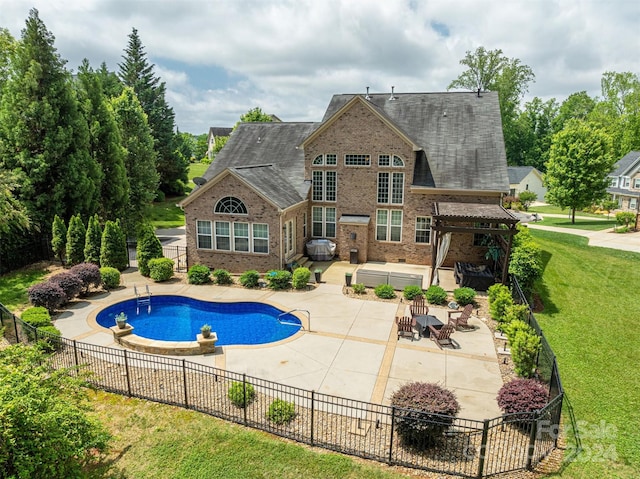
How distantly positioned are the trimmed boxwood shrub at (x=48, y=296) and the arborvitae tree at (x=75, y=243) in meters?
6.30

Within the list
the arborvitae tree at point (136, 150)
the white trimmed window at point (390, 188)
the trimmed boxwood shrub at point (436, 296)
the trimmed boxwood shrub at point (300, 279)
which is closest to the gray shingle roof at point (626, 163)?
the white trimmed window at point (390, 188)

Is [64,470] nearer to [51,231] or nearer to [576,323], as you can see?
[576,323]

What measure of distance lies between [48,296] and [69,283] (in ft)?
3.99

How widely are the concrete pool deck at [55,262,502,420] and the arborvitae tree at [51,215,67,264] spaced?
6810 millimetres

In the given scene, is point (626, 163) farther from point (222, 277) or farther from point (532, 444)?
point (532, 444)

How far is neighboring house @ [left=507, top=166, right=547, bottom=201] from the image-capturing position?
64.3 m

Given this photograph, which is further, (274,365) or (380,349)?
(380,349)

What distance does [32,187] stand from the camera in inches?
Answer: 998

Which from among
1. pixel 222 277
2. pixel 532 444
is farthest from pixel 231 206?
pixel 532 444

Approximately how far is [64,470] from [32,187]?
23029mm

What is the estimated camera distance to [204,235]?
24.0 metres

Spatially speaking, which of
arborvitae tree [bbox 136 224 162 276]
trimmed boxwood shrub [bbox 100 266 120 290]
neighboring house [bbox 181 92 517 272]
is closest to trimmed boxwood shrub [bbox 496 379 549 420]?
neighboring house [bbox 181 92 517 272]

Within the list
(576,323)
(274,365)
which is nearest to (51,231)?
(274,365)

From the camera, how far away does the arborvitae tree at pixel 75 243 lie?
2439 centimetres
